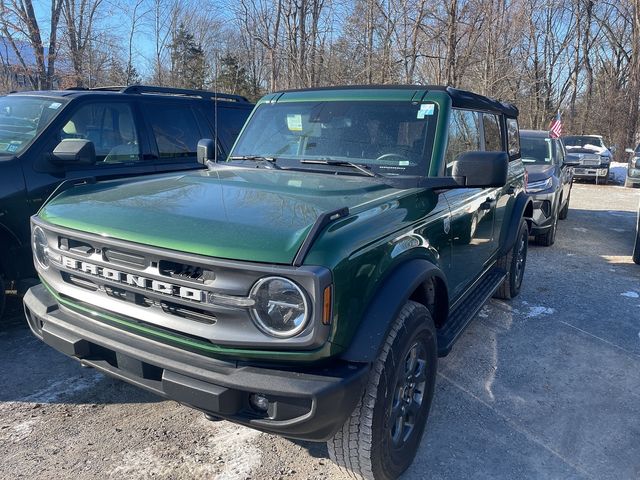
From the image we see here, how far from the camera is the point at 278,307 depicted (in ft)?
6.77

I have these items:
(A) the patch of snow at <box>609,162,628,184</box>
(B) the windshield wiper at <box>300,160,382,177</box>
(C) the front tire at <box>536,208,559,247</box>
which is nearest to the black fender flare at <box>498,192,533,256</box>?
(B) the windshield wiper at <box>300,160,382,177</box>

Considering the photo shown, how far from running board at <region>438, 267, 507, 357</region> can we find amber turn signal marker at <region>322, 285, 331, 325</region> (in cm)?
124

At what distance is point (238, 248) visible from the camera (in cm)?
207

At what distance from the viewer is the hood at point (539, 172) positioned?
826cm

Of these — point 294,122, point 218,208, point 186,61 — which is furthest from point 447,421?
point 186,61

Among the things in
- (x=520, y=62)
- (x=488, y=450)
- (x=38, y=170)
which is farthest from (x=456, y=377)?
(x=520, y=62)

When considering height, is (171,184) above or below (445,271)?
above

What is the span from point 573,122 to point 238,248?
3257 centimetres

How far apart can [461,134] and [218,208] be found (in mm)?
2022

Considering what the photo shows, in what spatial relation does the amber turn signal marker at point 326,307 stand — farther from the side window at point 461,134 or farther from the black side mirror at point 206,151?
the black side mirror at point 206,151

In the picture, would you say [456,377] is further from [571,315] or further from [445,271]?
[571,315]

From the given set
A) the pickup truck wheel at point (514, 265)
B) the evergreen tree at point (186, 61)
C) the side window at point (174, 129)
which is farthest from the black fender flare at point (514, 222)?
the evergreen tree at point (186, 61)

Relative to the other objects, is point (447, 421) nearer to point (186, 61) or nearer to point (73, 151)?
point (73, 151)

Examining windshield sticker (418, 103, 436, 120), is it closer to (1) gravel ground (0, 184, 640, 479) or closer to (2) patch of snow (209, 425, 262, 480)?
(1) gravel ground (0, 184, 640, 479)
